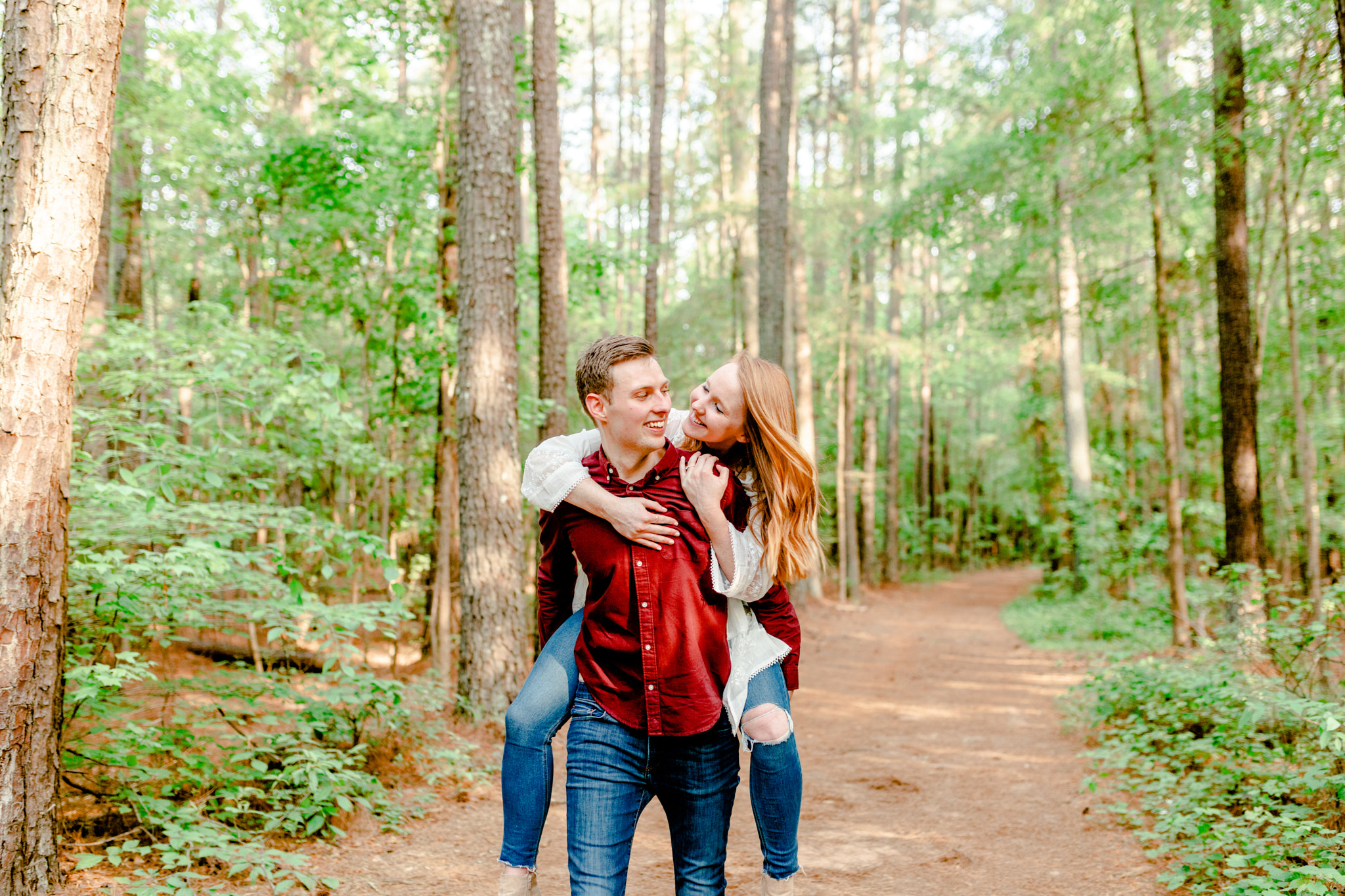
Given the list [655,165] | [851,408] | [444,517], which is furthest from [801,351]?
[444,517]

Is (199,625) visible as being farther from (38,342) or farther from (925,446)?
(925,446)

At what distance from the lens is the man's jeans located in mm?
2172

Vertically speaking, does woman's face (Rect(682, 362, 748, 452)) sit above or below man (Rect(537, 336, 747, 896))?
above

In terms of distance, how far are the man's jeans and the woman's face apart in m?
0.78

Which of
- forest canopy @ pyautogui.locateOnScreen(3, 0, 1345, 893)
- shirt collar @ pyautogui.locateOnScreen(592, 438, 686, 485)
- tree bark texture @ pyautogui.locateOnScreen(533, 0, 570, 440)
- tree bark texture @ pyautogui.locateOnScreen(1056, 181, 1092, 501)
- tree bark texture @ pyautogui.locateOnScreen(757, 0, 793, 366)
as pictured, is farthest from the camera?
tree bark texture @ pyautogui.locateOnScreen(1056, 181, 1092, 501)

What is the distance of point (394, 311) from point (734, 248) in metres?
10.5

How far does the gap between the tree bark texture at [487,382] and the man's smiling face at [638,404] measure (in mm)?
4394

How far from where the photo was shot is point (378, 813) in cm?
496

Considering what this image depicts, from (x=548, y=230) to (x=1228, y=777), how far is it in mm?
7283

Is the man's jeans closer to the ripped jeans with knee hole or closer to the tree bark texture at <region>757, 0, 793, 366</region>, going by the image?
the ripped jeans with knee hole

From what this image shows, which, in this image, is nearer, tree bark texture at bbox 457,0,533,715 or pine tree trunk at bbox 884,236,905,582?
tree bark texture at bbox 457,0,533,715

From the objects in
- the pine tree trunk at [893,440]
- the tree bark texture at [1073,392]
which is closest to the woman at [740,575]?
the tree bark texture at [1073,392]

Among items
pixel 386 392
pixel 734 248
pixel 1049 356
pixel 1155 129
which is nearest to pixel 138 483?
pixel 386 392

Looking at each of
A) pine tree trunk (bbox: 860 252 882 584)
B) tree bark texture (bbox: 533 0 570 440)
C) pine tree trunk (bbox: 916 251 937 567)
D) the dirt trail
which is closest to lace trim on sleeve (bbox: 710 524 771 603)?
the dirt trail
